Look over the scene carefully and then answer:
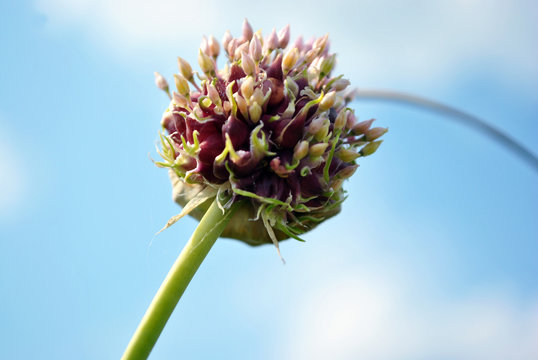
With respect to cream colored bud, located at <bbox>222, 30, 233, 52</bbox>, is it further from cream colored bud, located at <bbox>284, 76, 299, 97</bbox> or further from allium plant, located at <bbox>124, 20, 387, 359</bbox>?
cream colored bud, located at <bbox>284, 76, 299, 97</bbox>

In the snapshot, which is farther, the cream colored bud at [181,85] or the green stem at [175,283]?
the cream colored bud at [181,85]

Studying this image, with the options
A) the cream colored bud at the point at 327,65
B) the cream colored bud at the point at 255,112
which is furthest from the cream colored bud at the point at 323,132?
the cream colored bud at the point at 327,65

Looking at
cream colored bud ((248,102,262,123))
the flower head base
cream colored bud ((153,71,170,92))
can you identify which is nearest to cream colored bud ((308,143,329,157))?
the flower head base

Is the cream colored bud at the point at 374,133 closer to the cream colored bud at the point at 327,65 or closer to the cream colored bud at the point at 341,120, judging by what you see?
the cream colored bud at the point at 341,120

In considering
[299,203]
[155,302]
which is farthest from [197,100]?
[155,302]

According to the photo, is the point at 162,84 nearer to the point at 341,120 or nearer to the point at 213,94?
the point at 213,94

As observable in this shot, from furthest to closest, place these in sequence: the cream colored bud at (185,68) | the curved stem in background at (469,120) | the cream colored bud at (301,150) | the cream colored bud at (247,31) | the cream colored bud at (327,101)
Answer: the curved stem in background at (469,120)
the cream colored bud at (247,31)
the cream colored bud at (185,68)
the cream colored bud at (327,101)
the cream colored bud at (301,150)

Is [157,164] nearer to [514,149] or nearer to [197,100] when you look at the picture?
[197,100]

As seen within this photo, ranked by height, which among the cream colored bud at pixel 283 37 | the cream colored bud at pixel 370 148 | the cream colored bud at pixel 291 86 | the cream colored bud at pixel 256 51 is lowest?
the cream colored bud at pixel 291 86
